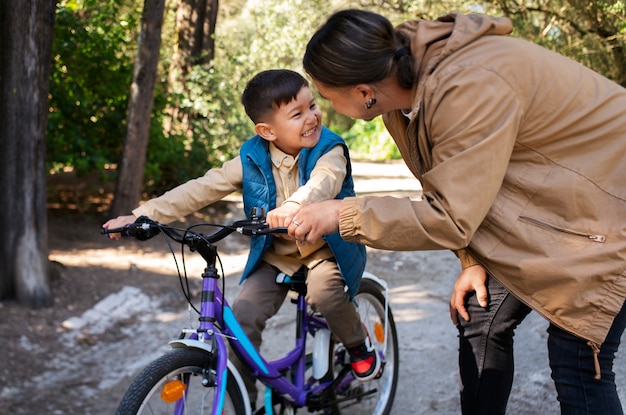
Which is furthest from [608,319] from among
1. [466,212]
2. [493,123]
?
[493,123]

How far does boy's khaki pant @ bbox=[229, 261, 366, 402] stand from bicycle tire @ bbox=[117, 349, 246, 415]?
1.18 feet

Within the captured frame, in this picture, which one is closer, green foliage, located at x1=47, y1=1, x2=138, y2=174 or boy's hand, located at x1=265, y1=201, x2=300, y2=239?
boy's hand, located at x1=265, y1=201, x2=300, y2=239

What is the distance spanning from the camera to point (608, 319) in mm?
2250

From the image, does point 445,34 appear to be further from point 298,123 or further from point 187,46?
point 187,46

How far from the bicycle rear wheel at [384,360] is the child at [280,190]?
48 centimetres

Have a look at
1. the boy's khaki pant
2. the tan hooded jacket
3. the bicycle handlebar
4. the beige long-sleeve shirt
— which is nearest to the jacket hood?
the tan hooded jacket

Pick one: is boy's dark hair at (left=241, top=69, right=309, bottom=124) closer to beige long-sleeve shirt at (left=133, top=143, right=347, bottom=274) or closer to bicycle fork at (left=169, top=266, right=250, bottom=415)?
beige long-sleeve shirt at (left=133, top=143, right=347, bottom=274)

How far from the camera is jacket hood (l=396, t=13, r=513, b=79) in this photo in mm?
2223

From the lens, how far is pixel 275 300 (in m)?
3.45

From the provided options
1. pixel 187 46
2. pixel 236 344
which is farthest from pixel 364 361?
pixel 187 46

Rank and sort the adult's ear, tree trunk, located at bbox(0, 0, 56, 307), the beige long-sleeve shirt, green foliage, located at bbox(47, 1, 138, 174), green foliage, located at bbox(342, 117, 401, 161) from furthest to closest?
green foliage, located at bbox(342, 117, 401, 161) < green foliage, located at bbox(47, 1, 138, 174) < tree trunk, located at bbox(0, 0, 56, 307) < the beige long-sleeve shirt < the adult's ear

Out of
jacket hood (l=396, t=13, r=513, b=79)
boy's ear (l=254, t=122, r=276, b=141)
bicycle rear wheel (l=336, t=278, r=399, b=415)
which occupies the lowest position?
bicycle rear wheel (l=336, t=278, r=399, b=415)

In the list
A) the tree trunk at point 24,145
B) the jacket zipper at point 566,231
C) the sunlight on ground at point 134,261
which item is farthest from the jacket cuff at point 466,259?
the sunlight on ground at point 134,261

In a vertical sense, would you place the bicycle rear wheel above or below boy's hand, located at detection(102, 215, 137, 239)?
below
